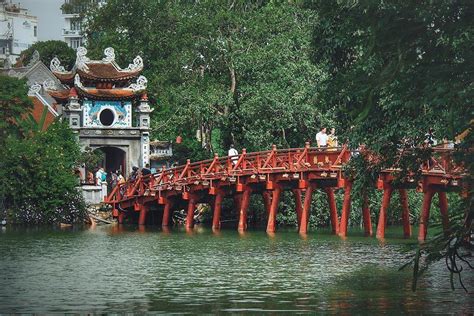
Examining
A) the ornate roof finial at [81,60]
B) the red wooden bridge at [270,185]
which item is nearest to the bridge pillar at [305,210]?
the red wooden bridge at [270,185]

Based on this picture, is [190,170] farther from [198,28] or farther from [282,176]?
[198,28]

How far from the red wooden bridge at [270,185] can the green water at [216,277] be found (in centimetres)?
214

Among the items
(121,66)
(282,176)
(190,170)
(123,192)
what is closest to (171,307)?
(282,176)

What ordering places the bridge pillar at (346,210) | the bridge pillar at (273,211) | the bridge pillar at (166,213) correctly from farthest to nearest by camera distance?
the bridge pillar at (166,213), the bridge pillar at (273,211), the bridge pillar at (346,210)

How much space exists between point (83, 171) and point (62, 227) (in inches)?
346

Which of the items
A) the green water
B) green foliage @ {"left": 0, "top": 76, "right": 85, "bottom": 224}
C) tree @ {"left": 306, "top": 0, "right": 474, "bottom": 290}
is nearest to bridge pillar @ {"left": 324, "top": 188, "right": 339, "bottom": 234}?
the green water

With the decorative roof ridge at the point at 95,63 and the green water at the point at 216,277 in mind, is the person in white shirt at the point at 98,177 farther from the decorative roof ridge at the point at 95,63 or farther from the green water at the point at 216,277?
the green water at the point at 216,277

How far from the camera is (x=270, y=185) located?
48.5 metres

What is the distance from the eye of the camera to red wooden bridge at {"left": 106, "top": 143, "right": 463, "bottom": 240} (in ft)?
145

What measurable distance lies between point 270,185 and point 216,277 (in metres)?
19.3

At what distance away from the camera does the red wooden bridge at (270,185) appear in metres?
44.2

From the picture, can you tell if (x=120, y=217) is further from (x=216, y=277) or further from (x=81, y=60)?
(x=216, y=277)

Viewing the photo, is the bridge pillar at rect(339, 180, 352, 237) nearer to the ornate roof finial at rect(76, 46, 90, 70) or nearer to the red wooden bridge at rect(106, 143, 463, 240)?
the red wooden bridge at rect(106, 143, 463, 240)

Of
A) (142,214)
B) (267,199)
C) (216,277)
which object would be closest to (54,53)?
(142,214)
